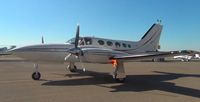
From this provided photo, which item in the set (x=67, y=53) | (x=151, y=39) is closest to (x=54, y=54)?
(x=67, y=53)

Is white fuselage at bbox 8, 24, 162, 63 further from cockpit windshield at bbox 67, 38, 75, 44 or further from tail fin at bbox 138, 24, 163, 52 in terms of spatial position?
tail fin at bbox 138, 24, 163, 52

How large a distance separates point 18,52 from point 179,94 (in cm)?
958

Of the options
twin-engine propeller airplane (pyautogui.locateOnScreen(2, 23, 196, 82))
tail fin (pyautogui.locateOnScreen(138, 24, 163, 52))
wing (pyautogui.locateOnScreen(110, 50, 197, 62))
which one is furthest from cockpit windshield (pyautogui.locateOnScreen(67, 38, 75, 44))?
tail fin (pyautogui.locateOnScreen(138, 24, 163, 52))

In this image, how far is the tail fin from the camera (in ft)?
Answer: 75.5

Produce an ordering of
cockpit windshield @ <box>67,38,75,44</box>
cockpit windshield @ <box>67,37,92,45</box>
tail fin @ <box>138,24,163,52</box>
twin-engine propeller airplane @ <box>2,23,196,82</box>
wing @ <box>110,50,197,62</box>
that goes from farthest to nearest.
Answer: tail fin @ <box>138,24,163,52</box> → cockpit windshield @ <box>67,37,92,45</box> → cockpit windshield @ <box>67,38,75,44</box> → twin-engine propeller airplane @ <box>2,23,196,82</box> → wing @ <box>110,50,197,62</box>

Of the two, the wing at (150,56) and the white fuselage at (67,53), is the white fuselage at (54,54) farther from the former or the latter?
the wing at (150,56)

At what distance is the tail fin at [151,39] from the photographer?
23.0 meters

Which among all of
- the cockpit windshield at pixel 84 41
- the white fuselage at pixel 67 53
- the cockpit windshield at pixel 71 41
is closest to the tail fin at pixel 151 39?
the white fuselage at pixel 67 53

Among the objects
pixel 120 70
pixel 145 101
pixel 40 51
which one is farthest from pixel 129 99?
pixel 40 51

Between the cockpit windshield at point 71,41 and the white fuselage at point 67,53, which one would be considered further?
the cockpit windshield at point 71,41

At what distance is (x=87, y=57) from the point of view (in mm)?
15820

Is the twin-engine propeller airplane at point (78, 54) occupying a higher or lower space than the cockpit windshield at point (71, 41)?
lower

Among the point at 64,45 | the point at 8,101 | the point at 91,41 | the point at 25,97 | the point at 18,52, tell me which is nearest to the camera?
the point at 8,101

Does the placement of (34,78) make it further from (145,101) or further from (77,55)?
(145,101)
